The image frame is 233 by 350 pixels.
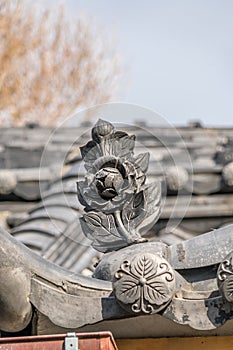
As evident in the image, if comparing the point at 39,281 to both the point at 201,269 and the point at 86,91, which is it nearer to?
the point at 201,269

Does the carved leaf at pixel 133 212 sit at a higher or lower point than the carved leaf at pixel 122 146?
lower

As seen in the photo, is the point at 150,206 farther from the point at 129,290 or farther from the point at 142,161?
the point at 129,290

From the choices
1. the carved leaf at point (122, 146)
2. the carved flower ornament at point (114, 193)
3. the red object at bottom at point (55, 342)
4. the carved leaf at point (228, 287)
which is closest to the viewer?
the red object at bottom at point (55, 342)

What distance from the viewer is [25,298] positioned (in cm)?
445

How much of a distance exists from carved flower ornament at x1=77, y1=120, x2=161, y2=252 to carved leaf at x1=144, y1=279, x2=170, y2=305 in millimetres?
486

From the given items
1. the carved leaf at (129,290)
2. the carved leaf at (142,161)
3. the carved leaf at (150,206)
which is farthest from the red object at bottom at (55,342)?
the carved leaf at (142,161)

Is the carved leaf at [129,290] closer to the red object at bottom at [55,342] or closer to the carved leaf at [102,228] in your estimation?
the red object at bottom at [55,342]

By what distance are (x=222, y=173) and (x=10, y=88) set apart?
1786cm

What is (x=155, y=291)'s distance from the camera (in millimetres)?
4242

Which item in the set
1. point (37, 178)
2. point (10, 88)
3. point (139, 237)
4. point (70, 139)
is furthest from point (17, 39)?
point (139, 237)

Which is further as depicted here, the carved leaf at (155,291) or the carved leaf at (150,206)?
the carved leaf at (150,206)

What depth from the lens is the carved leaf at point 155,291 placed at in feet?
13.9

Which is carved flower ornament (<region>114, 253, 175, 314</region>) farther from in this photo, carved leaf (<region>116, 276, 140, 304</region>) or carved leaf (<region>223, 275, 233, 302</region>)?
carved leaf (<region>223, 275, 233, 302</region>)

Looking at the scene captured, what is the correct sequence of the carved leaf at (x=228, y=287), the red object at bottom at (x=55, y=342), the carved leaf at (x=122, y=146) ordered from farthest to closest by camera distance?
the carved leaf at (x=122, y=146), the carved leaf at (x=228, y=287), the red object at bottom at (x=55, y=342)
